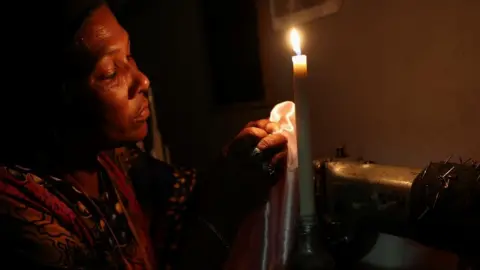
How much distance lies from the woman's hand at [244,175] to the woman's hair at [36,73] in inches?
11.2

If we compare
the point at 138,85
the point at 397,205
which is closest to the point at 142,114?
the point at 138,85

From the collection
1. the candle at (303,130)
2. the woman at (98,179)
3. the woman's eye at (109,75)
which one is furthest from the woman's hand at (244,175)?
the woman's eye at (109,75)

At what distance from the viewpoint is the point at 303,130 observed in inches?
24.2

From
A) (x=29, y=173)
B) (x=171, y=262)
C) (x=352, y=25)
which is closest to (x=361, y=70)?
(x=352, y=25)

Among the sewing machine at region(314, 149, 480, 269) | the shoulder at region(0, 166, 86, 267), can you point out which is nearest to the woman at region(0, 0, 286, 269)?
the shoulder at region(0, 166, 86, 267)

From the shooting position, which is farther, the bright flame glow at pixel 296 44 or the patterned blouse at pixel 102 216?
the patterned blouse at pixel 102 216

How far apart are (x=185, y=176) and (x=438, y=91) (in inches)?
20.0

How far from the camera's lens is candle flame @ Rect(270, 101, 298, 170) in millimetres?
726

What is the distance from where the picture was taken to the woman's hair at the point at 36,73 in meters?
0.78

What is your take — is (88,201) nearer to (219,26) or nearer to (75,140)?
(75,140)

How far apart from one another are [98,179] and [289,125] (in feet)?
1.26

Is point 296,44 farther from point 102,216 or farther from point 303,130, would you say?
point 102,216

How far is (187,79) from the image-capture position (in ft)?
4.99

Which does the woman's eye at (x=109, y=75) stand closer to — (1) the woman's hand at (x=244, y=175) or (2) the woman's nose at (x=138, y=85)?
(2) the woman's nose at (x=138, y=85)
